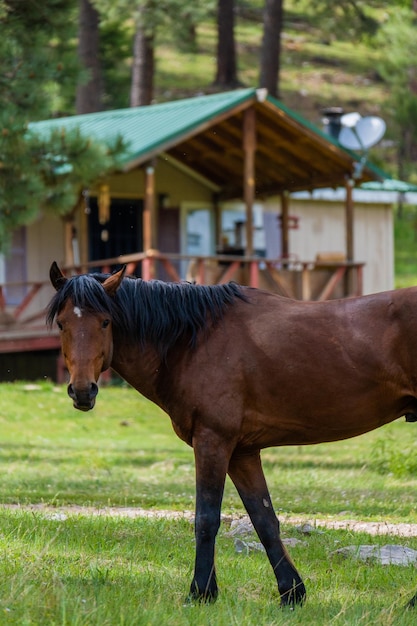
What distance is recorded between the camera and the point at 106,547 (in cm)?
715

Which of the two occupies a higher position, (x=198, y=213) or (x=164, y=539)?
(x=198, y=213)

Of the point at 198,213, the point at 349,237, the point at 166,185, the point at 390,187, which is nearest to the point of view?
the point at 349,237

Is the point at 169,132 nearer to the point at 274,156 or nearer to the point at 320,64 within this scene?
the point at 274,156

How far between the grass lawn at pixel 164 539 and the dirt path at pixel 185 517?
170mm

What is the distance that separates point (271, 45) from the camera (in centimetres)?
3422

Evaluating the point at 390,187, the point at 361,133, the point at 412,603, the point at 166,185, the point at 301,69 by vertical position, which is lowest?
the point at 412,603

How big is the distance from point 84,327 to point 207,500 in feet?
3.46

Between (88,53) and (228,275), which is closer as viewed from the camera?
(228,275)

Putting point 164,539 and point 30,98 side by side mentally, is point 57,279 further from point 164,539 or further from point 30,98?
point 30,98

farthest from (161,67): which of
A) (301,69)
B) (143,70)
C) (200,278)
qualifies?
(200,278)

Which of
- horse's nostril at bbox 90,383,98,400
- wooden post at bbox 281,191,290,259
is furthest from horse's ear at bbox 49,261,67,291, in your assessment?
wooden post at bbox 281,191,290,259

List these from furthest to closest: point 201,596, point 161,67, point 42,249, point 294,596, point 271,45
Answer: point 161,67
point 271,45
point 42,249
point 294,596
point 201,596

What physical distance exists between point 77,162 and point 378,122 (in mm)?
10271

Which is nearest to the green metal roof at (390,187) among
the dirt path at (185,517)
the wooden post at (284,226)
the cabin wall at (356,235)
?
the cabin wall at (356,235)
